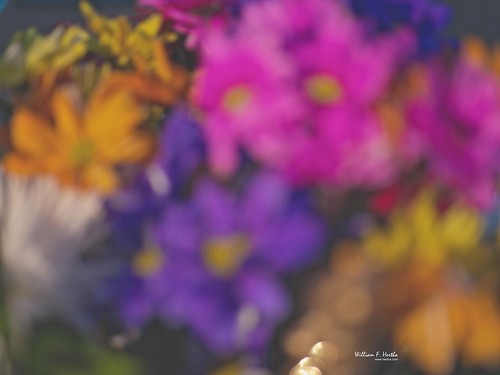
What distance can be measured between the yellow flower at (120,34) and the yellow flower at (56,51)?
3cm

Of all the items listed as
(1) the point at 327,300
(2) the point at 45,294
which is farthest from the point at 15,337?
(1) the point at 327,300

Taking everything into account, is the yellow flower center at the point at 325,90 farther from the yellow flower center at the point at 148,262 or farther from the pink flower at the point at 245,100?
the yellow flower center at the point at 148,262

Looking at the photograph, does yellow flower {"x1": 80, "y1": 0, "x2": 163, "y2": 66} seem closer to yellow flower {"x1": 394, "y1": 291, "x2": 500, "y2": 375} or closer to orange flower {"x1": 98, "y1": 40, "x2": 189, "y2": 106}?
orange flower {"x1": 98, "y1": 40, "x2": 189, "y2": 106}

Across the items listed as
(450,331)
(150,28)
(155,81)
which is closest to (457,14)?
(150,28)

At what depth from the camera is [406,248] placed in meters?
0.59

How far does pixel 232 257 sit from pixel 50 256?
0.11 m

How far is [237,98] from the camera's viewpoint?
0.59 meters

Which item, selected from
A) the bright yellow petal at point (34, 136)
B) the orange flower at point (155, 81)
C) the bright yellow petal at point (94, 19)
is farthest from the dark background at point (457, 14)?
the bright yellow petal at point (34, 136)

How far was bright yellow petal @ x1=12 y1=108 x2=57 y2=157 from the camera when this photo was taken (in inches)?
23.9

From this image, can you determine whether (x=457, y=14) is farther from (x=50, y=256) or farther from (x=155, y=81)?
(x=50, y=256)

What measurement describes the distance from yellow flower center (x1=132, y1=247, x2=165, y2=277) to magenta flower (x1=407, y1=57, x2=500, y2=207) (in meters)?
0.16

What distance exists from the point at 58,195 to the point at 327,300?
0.56 feet

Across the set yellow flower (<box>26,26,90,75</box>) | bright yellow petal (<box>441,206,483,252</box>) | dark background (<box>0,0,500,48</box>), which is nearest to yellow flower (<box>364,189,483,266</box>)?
bright yellow petal (<box>441,206,483,252</box>)

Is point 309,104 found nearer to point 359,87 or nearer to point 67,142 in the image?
point 359,87
